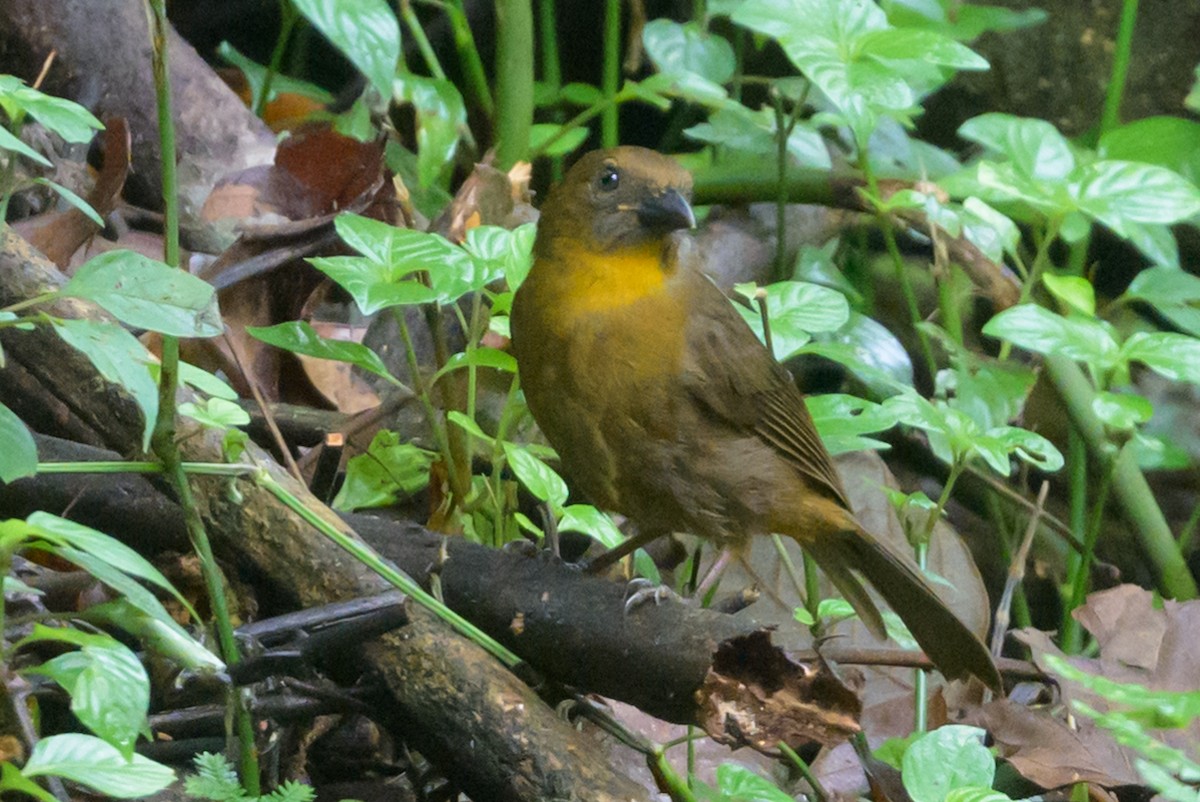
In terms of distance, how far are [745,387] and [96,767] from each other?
1.78 m

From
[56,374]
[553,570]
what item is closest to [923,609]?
[553,570]

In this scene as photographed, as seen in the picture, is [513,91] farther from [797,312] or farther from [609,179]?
[797,312]

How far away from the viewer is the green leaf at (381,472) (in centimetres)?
283

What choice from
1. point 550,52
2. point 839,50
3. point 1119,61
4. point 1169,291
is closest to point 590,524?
point 839,50

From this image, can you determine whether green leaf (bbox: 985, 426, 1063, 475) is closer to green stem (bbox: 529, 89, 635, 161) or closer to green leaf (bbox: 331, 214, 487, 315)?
green leaf (bbox: 331, 214, 487, 315)

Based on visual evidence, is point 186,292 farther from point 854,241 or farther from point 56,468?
point 854,241

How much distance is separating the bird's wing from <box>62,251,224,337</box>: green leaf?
1340 mm

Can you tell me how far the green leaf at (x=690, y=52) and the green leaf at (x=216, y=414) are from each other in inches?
94.4

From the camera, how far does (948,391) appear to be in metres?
3.90

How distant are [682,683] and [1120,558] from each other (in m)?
2.81

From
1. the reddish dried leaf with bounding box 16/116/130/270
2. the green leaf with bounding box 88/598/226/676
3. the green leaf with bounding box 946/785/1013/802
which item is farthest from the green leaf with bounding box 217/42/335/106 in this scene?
the green leaf with bounding box 946/785/1013/802

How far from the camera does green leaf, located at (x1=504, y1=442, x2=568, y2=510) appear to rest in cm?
227

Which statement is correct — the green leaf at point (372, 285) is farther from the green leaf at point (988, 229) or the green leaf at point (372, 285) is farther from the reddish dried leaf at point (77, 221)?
the green leaf at point (988, 229)

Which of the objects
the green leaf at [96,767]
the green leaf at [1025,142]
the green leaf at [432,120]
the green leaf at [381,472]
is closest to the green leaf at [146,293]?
the green leaf at [96,767]
